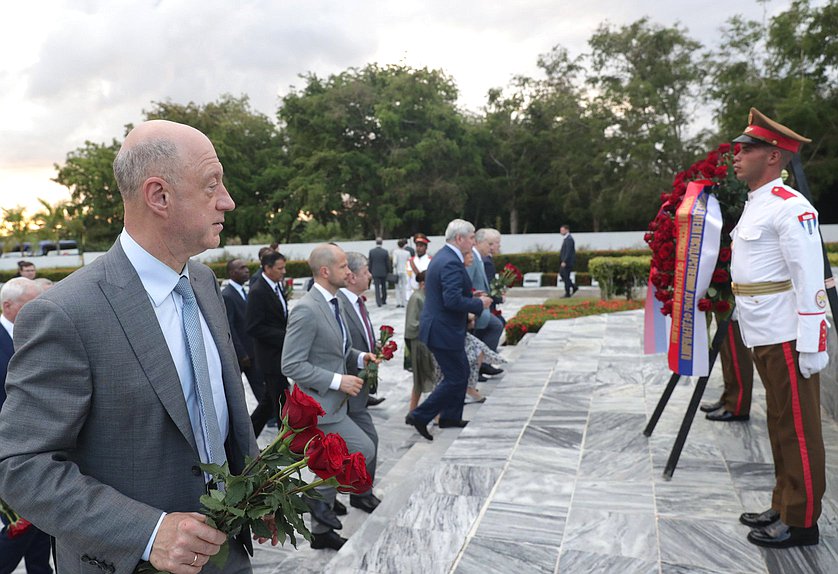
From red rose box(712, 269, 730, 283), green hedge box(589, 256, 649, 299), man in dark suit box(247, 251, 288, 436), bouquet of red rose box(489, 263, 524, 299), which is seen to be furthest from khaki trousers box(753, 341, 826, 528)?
green hedge box(589, 256, 649, 299)

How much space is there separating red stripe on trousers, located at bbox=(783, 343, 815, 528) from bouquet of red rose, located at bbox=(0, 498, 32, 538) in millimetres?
3774

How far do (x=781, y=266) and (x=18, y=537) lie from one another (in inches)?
161

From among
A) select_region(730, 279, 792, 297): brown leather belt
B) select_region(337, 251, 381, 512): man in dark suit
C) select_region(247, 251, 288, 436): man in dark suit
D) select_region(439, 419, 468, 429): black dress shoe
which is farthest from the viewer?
select_region(439, 419, 468, 429): black dress shoe

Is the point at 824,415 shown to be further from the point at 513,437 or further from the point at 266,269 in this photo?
the point at 266,269

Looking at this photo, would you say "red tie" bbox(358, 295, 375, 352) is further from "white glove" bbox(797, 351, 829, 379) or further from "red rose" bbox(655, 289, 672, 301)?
"white glove" bbox(797, 351, 829, 379)

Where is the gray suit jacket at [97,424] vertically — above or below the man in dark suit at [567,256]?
above

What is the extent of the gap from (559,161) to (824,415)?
88.4ft

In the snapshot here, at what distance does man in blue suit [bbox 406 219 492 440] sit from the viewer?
18.2 ft

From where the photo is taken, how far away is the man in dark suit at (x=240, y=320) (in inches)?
246

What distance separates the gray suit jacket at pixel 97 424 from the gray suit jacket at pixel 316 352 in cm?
215

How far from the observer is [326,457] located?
59.2 inches

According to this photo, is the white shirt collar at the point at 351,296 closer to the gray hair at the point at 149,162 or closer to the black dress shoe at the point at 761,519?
the black dress shoe at the point at 761,519

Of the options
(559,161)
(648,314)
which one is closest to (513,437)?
(648,314)

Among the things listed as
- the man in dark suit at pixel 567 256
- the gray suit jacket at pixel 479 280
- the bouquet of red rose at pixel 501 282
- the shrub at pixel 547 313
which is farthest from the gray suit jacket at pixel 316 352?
the man in dark suit at pixel 567 256
